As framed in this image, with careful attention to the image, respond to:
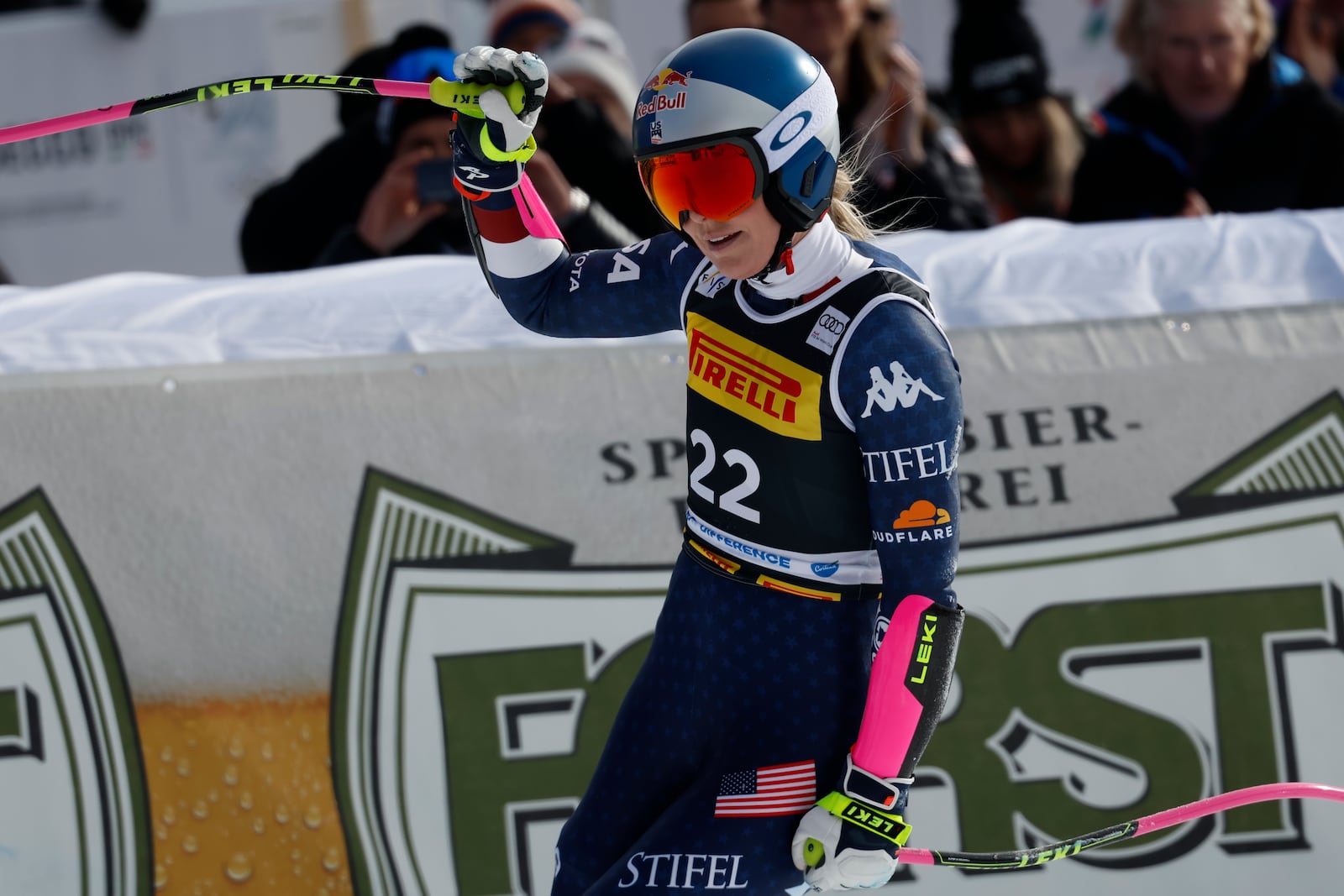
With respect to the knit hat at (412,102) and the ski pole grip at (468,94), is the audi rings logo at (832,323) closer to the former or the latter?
the ski pole grip at (468,94)

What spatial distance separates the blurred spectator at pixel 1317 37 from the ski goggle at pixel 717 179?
4645 mm

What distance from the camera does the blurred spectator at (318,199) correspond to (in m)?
5.01

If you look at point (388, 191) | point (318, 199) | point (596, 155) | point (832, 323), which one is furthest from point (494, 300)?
point (832, 323)

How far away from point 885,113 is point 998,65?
0.82m

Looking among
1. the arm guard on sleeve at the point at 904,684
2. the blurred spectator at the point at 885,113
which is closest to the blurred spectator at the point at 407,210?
the blurred spectator at the point at 885,113

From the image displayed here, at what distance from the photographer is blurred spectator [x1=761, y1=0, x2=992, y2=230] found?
16.2ft

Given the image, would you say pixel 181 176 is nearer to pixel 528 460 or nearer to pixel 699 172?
pixel 528 460

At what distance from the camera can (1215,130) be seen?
4906mm

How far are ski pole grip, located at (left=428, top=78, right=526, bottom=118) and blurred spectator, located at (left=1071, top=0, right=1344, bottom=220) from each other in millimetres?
2820

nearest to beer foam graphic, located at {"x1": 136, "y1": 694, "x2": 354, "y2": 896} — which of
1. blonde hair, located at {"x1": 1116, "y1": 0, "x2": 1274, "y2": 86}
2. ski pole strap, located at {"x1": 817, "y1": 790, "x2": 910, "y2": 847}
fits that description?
ski pole strap, located at {"x1": 817, "y1": 790, "x2": 910, "y2": 847}

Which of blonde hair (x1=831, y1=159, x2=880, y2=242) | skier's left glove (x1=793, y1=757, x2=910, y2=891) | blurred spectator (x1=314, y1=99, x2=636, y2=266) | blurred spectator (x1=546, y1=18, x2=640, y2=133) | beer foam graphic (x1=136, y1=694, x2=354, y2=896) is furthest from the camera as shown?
blurred spectator (x1=546, y1=18, x2=640, y2=133)

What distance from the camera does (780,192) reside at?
2.52m

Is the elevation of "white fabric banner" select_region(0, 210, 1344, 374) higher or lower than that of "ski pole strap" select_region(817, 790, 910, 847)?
higher

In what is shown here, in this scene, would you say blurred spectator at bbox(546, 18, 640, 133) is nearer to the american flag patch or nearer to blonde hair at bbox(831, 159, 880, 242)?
blonde hair at bbox(831, 159, 880, 242)
